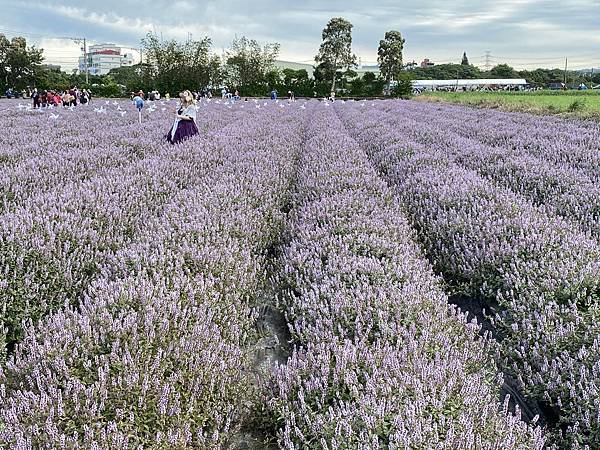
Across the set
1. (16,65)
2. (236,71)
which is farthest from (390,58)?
(16,65)

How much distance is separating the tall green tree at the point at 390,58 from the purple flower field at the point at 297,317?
217 ft

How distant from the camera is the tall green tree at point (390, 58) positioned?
228ft

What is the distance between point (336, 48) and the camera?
238 feet

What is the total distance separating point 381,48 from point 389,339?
2894 inches

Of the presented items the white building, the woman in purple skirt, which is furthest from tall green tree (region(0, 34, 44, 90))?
the white building

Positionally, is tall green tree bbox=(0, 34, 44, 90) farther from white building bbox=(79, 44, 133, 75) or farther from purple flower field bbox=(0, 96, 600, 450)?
white building bbox=(79, 44, 133, 75)

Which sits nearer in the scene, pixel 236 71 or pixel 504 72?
pixel 236 71

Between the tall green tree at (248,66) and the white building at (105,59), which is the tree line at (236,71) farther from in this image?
the white building at (105,59)

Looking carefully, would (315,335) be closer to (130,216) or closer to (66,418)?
(66,418)

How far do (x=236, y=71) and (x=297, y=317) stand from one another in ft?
208

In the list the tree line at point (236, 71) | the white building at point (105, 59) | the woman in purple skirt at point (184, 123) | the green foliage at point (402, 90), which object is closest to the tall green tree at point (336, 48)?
the tree line at point (236, 71)

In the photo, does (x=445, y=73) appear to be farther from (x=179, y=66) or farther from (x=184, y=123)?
(x=184, y=123)

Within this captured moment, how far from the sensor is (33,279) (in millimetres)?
3637

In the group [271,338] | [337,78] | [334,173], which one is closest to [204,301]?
[271,338]
